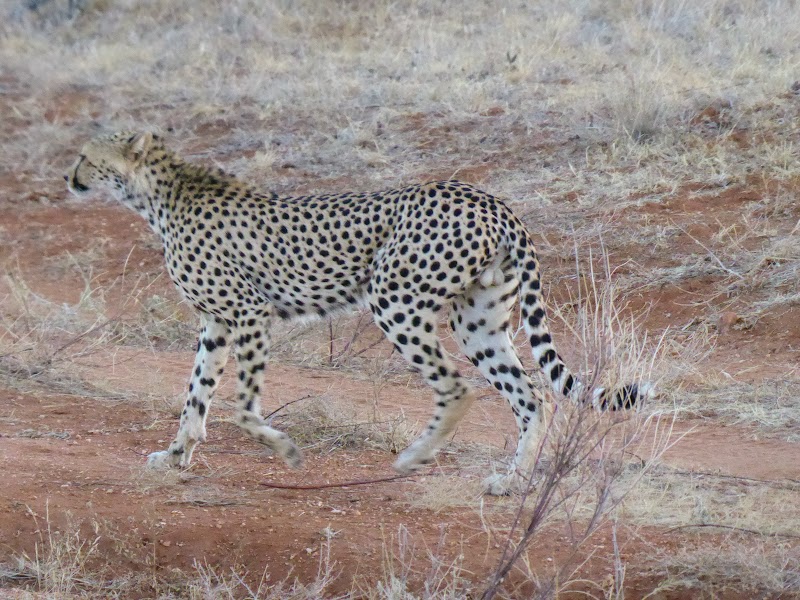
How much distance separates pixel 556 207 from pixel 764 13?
4278 mm

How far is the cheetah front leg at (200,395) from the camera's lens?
505 centimetres

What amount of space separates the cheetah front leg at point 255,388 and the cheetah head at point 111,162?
1044 millimetres

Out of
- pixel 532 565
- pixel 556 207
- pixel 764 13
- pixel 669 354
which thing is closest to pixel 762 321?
pixel 669 354

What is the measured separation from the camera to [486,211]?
4.85 metres

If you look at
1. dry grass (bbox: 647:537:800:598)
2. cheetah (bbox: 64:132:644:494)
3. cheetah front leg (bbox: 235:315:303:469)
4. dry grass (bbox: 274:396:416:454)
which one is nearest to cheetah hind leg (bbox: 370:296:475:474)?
cheetah (bbox: 64:132:644:494)

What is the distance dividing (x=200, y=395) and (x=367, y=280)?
88 cm

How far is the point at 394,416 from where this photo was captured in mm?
5961

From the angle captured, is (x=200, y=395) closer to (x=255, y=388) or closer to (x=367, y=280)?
(x=255, y=388)

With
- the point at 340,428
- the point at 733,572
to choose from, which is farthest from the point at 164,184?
the point at 733,572

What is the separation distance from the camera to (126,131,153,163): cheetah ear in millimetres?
5578

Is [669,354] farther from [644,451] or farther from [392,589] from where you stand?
[392,589]

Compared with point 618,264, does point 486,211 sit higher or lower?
higher

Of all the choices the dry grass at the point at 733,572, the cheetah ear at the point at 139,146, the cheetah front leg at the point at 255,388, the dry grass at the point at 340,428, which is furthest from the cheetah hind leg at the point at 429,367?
the cheetah ear at the point at 139,146

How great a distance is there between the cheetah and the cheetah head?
0.19 meters
